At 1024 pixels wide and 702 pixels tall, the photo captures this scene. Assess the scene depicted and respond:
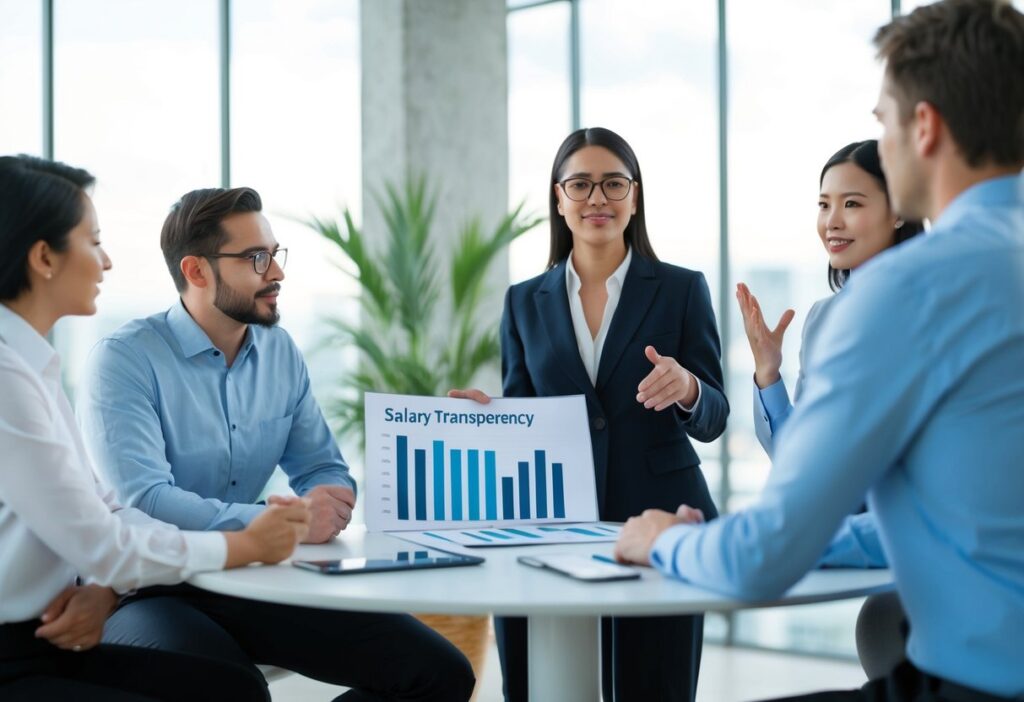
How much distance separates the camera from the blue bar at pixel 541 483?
253 centimetres

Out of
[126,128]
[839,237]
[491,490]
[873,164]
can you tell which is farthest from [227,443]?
[126,128]

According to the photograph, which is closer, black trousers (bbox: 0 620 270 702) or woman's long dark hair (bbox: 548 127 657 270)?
black trousers (bbox: 0 620 270 702)

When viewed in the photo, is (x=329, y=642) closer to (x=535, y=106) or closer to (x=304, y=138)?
(x=304, y=138)

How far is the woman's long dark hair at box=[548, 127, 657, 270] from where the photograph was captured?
2932mm

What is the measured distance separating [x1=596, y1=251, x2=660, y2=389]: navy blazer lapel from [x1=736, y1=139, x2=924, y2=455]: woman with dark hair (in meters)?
0.24

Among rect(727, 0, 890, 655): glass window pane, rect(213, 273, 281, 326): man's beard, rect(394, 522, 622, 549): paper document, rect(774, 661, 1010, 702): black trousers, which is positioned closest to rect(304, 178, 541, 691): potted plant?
rect(727, 0, 890, 655): glass window pane

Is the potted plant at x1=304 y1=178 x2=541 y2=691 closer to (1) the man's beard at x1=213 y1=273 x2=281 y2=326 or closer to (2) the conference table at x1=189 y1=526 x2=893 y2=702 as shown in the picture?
(1) the man's beard at x1=213 y1=273 x2=281 y2=326

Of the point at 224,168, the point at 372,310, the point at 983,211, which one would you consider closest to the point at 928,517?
the point at 983,211

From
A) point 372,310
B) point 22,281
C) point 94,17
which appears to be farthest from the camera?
point 372,310

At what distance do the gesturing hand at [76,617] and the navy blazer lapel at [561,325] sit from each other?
125 centimetres

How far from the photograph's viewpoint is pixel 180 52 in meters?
5.53

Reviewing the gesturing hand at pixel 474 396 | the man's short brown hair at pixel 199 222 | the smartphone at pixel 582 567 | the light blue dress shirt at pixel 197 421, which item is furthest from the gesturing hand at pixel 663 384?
the man's short brown hair at pixel 199 222

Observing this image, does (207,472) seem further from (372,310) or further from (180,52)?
(180,52)

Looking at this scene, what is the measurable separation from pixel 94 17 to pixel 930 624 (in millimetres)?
4933
